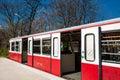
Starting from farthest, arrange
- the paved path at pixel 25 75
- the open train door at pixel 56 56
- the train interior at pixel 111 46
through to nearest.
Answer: the open train door at pixel 56 56
the paved path at pixel 25 75
the train interior at pixel 111 46

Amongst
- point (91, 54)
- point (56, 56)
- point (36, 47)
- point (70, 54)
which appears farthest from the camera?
point (36, 47)

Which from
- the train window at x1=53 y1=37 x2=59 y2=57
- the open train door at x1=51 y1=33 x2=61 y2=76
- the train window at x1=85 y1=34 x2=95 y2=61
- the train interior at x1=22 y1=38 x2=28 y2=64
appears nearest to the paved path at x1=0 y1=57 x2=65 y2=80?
the open train door at x1=51 y1=33 x2=61 y2=76

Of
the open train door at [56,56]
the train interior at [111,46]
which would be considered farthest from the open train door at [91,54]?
the open train door at [56,56]

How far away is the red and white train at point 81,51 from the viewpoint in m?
7.67

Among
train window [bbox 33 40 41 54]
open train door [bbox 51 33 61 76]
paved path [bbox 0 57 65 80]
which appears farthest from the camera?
train window [bbox 33 40 41 54]

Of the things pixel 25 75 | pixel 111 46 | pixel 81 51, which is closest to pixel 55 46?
pixel 25 75

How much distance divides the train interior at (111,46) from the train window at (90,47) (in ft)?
1.87

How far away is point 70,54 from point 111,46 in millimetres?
5053

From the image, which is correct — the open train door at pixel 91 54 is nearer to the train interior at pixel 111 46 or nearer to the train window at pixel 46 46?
the train interior at pixel 111 46

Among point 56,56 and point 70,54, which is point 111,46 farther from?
point 70,54

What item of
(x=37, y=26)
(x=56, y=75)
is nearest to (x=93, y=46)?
(x=56, y=75)

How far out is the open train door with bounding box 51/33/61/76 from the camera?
463 inches

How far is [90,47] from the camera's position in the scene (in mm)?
8805

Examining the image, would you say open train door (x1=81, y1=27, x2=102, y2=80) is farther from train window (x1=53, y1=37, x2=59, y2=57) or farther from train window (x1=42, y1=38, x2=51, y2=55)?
train window (x1=42, y1=38, x2=51, y2=55)
